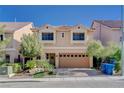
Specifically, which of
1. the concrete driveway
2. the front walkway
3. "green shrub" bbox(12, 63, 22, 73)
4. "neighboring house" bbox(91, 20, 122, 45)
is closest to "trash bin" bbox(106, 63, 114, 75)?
the front walkway

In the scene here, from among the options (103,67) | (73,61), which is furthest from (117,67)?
(73,61)

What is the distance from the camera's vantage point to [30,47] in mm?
26531

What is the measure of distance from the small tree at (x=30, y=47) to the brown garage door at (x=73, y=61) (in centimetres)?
185

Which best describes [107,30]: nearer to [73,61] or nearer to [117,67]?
[73,61]

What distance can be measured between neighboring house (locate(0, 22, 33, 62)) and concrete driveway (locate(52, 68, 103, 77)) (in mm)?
3938

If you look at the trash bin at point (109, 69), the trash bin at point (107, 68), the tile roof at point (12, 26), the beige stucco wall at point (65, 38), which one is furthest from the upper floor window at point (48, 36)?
the trash bin at point (109, 69)

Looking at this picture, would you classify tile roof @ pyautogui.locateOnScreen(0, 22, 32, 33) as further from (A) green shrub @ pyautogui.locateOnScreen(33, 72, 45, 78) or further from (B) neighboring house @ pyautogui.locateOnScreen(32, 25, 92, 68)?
(A) green shrub @ pyautogui.locateOnScreen(33, 72, 45, 78)

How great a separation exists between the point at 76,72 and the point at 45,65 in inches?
88.5

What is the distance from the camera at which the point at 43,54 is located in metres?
26.8

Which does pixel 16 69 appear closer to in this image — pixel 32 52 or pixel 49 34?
pixel 32 52

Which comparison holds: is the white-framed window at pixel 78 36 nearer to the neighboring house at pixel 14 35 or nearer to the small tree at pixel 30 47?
the small tree at pixel 30 47

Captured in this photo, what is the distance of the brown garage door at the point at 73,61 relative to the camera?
85.8 ft

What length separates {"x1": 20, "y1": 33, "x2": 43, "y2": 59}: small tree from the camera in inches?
1035
